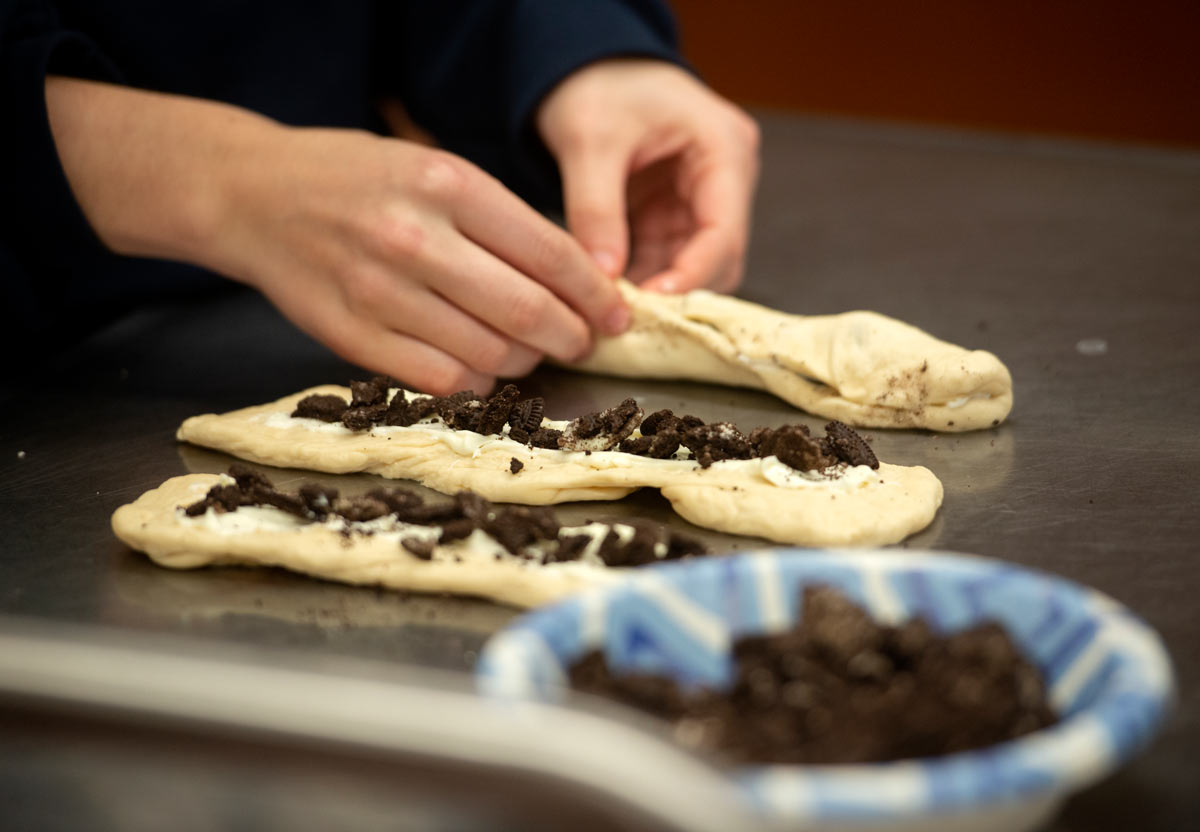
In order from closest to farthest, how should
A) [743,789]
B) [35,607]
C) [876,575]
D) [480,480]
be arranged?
[743,789], [876,575], [35,607], [480,480]

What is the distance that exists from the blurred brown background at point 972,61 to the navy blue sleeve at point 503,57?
259cm

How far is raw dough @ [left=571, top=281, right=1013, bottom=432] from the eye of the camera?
6.25ft

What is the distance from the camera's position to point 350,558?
4.68ft

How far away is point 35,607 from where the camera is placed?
1.42 meters

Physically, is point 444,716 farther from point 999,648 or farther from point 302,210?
point 302,210

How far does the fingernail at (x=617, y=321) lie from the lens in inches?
84.8

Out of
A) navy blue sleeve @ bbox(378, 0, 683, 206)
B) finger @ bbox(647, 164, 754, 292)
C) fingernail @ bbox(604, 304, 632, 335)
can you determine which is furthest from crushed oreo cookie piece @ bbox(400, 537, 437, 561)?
navy blue sleeve @ bbox(378, 0, 683, 206)

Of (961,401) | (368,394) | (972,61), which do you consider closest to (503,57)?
(368,394)

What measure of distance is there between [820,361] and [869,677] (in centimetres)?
114

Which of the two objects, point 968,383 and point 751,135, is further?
point 751,135

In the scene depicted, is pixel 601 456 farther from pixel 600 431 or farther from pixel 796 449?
pixel 796 449

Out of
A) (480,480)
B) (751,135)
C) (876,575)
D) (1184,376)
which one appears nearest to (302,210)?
(480,480)

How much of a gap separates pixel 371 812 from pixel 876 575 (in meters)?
0.55

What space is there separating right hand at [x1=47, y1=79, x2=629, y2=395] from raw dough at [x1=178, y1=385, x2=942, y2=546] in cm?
22
